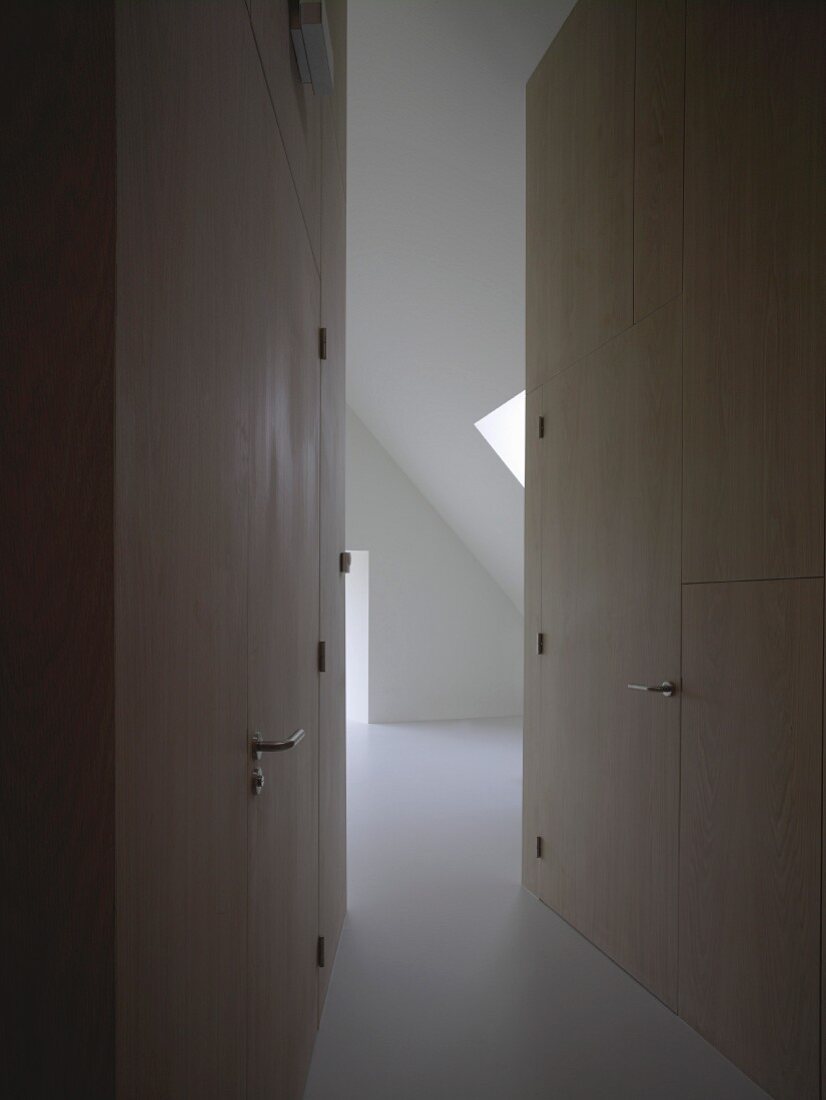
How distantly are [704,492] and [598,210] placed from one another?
4.17ft

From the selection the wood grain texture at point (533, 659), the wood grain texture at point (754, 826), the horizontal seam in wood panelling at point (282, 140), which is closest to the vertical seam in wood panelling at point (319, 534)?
the horizontal seam in wood panelling at point (282, 140)

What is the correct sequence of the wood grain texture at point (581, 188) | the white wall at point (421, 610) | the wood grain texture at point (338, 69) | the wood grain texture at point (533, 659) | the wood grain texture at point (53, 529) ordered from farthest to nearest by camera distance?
1. the white wall at point (421, 610)
2. the wood grain texture at point (533, 659)
3. the wood grain texture at point (581, 188)
4. the wood grain texture at point (338, 69)
5. the wood grain texture at point (53, 529)

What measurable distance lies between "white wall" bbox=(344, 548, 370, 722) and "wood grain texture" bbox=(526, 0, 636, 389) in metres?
4.59

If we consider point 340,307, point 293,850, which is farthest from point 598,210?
point 293,850

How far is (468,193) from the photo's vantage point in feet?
13.5

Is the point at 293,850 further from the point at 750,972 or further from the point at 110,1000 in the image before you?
the point at 750,972

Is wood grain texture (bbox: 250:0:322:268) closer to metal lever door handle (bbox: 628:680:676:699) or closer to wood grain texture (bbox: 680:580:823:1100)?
wood grain texture (bbox: 680:580:823:1100)

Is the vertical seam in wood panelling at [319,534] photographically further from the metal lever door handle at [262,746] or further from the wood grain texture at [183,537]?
the wood grain texture at [183,537]

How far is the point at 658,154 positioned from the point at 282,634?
1969mm

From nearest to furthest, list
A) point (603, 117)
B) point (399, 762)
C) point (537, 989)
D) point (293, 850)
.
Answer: point (293, 850) → point (537, 989) → point (603, 117) → point (399, 762)

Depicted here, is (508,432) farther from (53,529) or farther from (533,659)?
(53,529)

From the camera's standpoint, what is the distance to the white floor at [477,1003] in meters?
1.97

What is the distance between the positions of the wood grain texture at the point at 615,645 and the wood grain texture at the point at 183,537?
153cm

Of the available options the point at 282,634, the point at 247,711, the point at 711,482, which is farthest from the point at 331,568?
the point at 247,711
